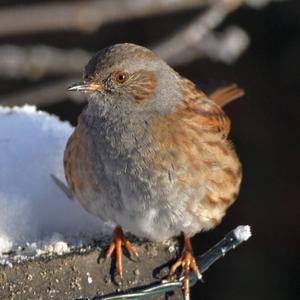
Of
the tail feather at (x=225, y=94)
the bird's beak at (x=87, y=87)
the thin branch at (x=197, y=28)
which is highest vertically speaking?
the thin branch at (x=197, y=28)

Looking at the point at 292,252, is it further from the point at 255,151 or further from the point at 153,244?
the point at 153,244

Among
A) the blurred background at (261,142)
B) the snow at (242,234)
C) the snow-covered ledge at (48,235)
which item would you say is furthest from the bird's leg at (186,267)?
the blurred background at (261,142)

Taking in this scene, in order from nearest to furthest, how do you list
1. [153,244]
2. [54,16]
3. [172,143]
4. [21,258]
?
[21,258] → [153,244] → [172,143] → [54,16]

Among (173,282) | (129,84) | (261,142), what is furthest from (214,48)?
(173,282)

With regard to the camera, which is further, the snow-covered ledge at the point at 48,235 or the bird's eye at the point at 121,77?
the bird's eye at the point at 121,77

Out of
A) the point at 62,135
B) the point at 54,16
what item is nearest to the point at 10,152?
the point at 62,135

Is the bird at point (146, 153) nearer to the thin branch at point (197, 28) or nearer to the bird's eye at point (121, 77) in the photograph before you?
the bird's eye at point (121, 77)

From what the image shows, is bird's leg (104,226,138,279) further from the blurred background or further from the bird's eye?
the blurred background
